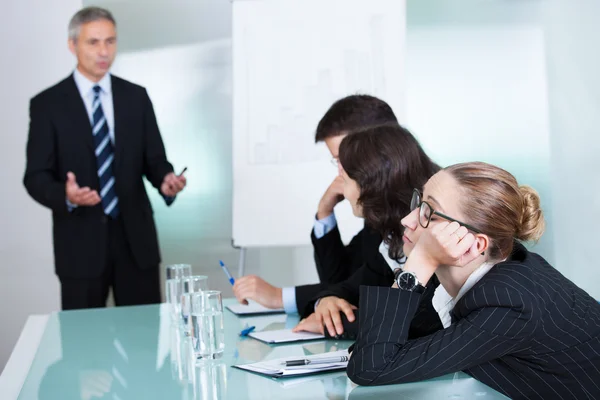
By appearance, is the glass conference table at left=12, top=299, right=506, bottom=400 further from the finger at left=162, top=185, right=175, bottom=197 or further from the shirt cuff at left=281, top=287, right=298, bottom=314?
the finger at left=162, top=185, right=175, bottom=197

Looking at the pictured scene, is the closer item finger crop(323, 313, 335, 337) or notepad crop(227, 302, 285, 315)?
finger crop(323, 313, 335, 337)

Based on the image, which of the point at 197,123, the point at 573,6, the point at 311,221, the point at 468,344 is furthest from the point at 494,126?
the point at 468,344

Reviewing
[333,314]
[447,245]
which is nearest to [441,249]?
[447,245]

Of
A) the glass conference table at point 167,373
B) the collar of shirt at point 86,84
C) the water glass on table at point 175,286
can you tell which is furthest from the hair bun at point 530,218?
the collar of shirt at point 86,84

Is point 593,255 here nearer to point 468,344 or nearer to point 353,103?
point 353,103

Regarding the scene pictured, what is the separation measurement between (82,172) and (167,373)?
6.89ft

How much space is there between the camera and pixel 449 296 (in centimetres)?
164

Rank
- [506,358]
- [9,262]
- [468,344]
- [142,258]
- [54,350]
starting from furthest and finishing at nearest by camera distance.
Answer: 1. [9,262]
2. [142,258]
3. [54,350]
4. [506,358]
5. [468,344]

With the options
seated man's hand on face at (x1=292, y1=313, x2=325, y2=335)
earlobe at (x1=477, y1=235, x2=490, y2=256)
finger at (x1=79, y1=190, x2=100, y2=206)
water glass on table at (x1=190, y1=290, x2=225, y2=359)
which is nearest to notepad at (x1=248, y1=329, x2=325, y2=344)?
seated man's hand on face at (x1=292, y1=313, x2=325, y2=335)

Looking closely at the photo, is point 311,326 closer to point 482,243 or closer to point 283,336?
point 283,336

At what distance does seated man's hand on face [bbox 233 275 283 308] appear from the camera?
2170 millimetres

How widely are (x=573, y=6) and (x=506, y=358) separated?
2977 mm

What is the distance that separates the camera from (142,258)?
11.0 ft

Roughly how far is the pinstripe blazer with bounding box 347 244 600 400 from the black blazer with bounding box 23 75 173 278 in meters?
2.15
